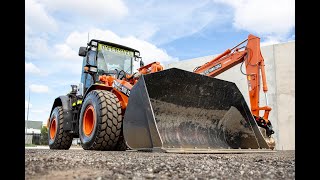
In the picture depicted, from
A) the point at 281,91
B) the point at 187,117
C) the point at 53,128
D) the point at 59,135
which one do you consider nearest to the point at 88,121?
the point at 187,117

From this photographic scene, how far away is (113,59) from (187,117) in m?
2.44

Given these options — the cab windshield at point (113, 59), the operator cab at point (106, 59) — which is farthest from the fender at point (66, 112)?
the cab windshield at point (113, 59)

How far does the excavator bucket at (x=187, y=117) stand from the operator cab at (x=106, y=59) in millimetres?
1735

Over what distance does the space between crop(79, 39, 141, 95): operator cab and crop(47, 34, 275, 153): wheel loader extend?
0.07ft

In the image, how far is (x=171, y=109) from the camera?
4.85m

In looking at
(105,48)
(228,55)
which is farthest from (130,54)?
(228,55)

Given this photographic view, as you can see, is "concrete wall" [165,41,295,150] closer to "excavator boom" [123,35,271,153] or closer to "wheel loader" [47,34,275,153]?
"wheel loader" [47,34,275,153]

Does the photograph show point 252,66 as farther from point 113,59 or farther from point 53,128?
point 53,128

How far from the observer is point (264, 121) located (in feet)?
21.4

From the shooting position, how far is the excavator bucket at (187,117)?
13.9ft

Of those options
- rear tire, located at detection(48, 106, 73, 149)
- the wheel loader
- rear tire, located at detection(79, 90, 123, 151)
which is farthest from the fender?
rear tire, located at detection(79, 90, 123, 151)

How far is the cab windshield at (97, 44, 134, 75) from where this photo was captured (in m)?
6.57
